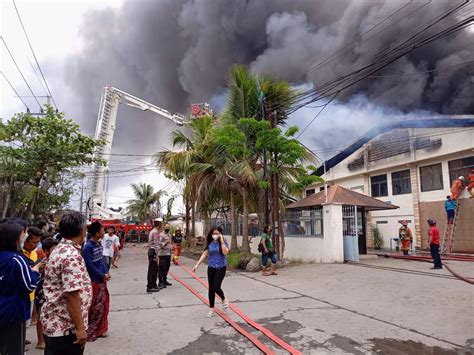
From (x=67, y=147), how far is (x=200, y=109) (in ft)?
59.9

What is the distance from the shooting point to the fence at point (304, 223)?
1379cm

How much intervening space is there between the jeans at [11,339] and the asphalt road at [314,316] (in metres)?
1.99

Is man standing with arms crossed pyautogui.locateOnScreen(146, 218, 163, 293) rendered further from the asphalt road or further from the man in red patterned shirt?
the man in red patterned shirt

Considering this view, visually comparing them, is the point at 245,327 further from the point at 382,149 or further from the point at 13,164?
the point at 382,149

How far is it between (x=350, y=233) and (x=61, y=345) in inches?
505

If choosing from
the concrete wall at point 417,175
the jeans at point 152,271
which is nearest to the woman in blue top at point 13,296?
the jeans at point 152,271

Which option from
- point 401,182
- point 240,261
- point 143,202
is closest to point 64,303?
point 240,261

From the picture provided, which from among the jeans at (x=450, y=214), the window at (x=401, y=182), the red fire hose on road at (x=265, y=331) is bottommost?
the red fire hose on road at (x=265, y=331)

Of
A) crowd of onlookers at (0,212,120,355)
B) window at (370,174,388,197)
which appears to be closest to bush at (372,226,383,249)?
window at (370,174,388,197)

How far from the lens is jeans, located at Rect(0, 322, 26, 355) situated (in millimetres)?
2656

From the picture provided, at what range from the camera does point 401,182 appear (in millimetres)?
20422

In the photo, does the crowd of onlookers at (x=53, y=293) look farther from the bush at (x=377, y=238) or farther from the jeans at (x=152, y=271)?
the bush at (x=377, y=238)

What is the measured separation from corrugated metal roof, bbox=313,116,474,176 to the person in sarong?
16900 millimetres

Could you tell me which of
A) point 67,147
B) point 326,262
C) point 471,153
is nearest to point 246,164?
point 326,262
